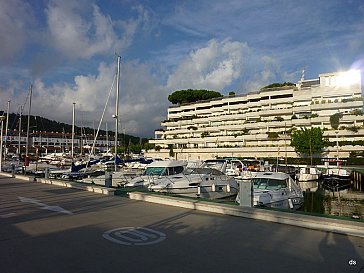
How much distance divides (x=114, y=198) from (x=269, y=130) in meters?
67.6

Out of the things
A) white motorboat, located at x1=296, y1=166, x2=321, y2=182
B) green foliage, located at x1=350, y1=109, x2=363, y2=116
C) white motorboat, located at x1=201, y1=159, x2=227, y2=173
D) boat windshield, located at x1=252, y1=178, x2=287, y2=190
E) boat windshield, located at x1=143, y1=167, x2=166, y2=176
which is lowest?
white motorboat, located at x1=296, y1=166, x2=321, y2=182

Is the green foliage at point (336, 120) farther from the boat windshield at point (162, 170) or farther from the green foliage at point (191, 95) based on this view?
the boat windshield at point (162, 170)

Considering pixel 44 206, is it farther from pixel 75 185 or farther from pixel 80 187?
pixel 75 185

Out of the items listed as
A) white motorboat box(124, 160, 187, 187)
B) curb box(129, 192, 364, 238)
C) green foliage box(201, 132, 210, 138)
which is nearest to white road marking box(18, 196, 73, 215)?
curb box(129, 192, 364, 238)

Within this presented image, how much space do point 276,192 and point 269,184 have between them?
157 cm

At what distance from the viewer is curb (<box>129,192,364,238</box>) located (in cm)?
789

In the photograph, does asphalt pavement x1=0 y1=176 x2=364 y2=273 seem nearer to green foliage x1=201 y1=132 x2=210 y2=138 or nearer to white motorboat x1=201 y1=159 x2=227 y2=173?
white motorboat x1=201 y1=159 x2=227 y2=173

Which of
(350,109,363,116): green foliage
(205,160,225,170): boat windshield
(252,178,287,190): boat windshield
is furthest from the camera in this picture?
(350,109,363,116): green foliage

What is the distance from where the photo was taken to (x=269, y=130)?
77.7m

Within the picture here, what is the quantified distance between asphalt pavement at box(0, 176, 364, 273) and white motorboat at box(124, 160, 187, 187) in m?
11.2

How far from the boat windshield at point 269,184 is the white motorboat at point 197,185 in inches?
116

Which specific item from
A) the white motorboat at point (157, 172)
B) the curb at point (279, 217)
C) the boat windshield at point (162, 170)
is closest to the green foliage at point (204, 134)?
the white motorboat at point (157, 172)

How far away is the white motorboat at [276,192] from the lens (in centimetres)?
1602

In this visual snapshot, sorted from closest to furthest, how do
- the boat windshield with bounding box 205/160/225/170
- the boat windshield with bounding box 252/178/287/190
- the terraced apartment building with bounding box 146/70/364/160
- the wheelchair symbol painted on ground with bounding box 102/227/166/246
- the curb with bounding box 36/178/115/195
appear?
1. the wheelchair symbol painted on ground with bounding box 102/227/166/246
2. the curb with bounding box 36/178/115/195
3. the boat windshield with bounding box 252/178/287/190
4. the boat windshield with bounding box 205/160/225/170
5. the terraced apartment building with bounding box 146/70/364/160
